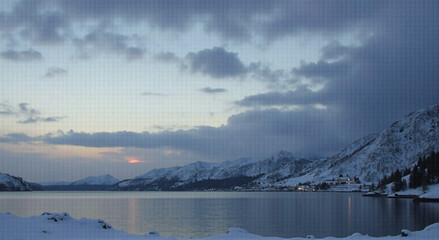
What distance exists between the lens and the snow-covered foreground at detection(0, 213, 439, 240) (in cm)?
2991

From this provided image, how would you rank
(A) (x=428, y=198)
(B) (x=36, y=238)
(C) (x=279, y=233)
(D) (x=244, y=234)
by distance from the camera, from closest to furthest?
(B) (x=36, y=238) < (D) (x=244, y=234) < (C) (x=279, y=233) < (A) (x=428, y=198)

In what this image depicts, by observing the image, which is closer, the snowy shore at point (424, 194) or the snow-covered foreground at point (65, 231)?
the snow-covered foreground at point (65, 231)

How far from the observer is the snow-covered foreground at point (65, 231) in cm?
2991

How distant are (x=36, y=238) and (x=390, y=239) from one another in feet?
89.5

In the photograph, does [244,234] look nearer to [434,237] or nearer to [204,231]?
[434,237]

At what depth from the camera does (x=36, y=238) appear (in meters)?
28.6

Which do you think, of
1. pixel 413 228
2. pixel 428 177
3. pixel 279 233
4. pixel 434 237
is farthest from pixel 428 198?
pixel 434 237

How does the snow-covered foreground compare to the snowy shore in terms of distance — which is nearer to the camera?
the snow-covered foreground

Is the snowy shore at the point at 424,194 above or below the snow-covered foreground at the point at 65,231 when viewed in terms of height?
below

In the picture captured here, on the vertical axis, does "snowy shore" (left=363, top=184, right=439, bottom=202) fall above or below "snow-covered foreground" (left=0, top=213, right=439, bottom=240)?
below

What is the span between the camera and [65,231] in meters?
31.8

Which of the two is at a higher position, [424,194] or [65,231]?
[65,231]

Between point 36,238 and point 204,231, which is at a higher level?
point 36,238

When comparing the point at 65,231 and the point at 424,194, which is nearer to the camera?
the point at 65,231
